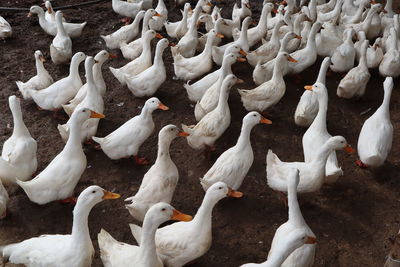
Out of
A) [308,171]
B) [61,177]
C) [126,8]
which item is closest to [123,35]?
[126,8]

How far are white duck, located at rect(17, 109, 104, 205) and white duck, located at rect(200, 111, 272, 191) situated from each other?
1237 mm

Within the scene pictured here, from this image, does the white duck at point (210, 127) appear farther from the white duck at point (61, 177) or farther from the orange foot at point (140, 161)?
the white duck at point (61, 177)

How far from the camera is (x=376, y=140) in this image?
16.4ft

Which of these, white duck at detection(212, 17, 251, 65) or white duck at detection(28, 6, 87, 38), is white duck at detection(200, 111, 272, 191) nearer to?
white duck at detection(212, 17, 251, 65)

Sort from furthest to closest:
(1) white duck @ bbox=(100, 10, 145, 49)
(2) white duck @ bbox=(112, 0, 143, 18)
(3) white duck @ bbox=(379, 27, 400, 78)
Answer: (2) white duck @ bbox=(112, 0, 143, 18)
(1) white duck @ bbox=(100, 10, 145, 49)
(3) white duck @ bbox=(379, 27, 400, 78)

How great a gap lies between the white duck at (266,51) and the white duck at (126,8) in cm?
262

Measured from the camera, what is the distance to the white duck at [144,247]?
3547mm

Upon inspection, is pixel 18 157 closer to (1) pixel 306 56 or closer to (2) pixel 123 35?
(2) pixel 123 35

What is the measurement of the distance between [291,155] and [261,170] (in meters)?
0.47

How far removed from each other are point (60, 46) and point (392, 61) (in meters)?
4.73

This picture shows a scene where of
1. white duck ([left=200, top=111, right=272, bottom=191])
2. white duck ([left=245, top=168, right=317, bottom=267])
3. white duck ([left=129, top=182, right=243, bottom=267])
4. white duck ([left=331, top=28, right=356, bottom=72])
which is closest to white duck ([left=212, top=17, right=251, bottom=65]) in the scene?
white duck ([left=331, top=28, right=356, bottom=72])

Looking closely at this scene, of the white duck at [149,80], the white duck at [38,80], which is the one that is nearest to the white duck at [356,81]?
the white duck at [149,80]

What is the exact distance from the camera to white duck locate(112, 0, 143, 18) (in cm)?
825

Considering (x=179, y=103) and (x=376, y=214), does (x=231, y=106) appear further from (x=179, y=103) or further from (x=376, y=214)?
(x=376, y=214)
